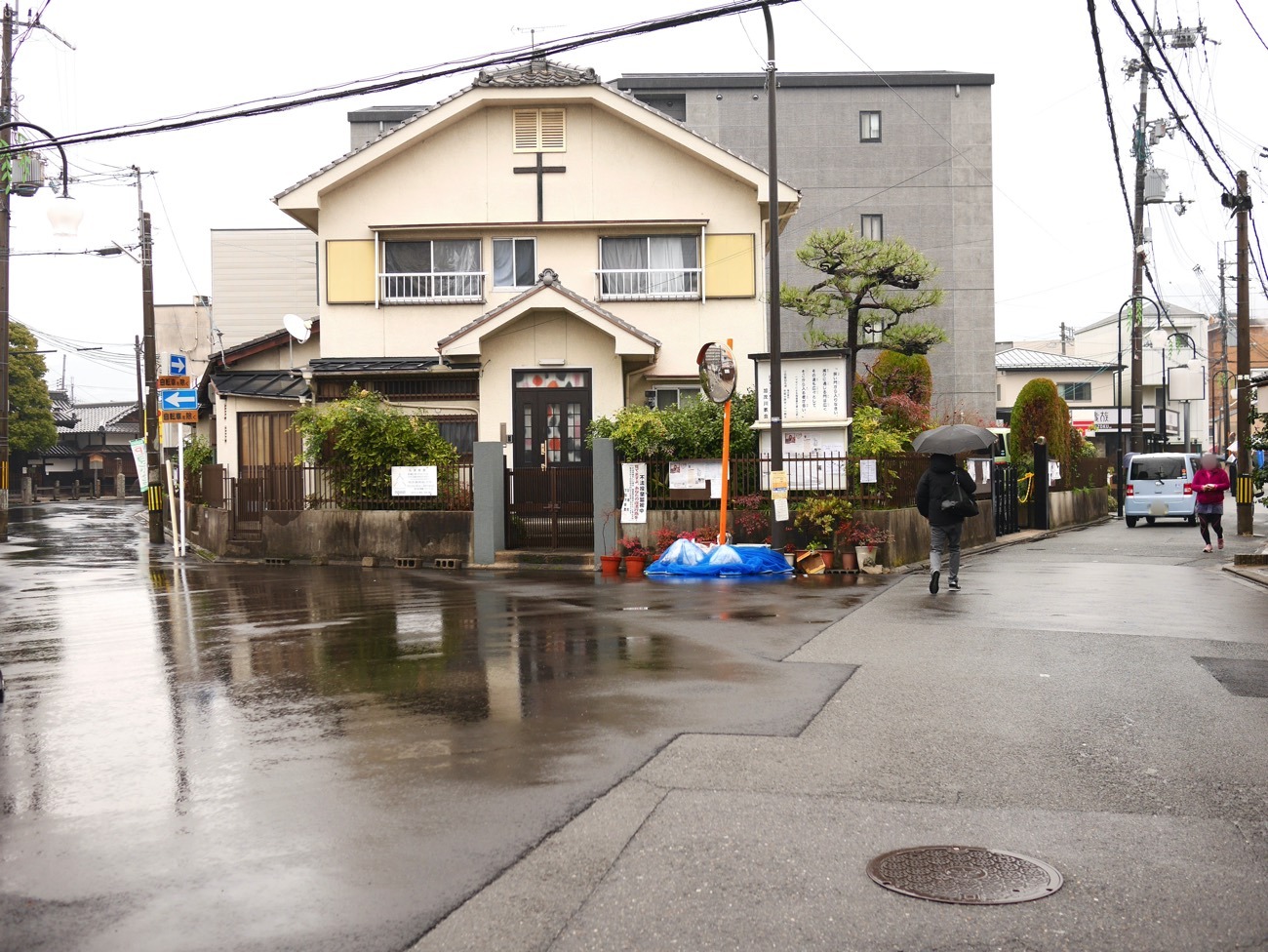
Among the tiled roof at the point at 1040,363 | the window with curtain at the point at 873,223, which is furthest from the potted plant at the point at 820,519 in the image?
the tiled roof at the point at 1040,363

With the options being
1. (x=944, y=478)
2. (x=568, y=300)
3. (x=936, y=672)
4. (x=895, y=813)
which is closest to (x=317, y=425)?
(x=568, y=300)

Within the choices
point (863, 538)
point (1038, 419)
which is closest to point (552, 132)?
point (863, 538)

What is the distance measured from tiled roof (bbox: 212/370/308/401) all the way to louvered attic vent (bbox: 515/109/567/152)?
23.7 feet

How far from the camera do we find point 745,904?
435 cm

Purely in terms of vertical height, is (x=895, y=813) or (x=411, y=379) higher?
(x=411, y=379)

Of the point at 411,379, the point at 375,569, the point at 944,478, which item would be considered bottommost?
the point at 375,569

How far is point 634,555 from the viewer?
61.5 feet

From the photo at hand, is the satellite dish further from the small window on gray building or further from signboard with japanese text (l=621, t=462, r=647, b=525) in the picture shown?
the small window on gray building

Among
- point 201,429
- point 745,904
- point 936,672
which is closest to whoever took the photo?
point 745,904

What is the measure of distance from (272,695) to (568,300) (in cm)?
1577

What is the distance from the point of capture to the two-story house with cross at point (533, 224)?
25266mm

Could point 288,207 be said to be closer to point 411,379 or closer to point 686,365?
point 411,379

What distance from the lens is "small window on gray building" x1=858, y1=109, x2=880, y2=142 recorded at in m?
44.9

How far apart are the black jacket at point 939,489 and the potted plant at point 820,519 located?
10.3ft
